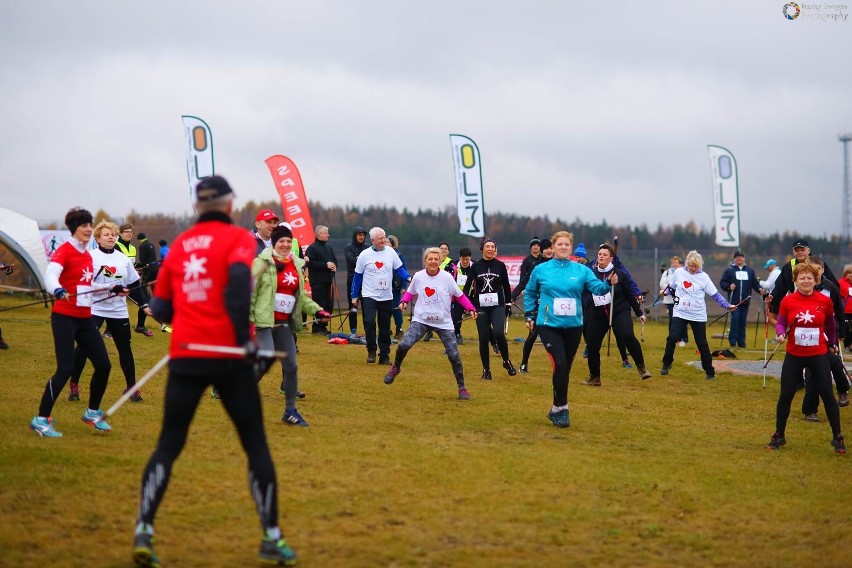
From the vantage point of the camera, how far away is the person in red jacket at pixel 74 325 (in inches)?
336

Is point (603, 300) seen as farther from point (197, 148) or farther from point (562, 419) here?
point (197, 148)

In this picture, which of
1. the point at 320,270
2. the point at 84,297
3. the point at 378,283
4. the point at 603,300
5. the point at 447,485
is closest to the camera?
the point at 447,485

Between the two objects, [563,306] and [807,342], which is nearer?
[807,342]

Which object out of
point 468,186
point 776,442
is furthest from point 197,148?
point 776,442

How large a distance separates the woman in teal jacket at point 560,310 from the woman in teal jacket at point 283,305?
2524 millimetres

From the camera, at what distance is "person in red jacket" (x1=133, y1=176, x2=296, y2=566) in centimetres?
511

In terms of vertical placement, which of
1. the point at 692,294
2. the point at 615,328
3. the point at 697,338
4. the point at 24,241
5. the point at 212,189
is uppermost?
the point at 24,241

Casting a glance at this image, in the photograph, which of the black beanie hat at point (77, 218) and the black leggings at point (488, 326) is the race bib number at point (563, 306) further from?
the black beanie hat at point (77, 218)

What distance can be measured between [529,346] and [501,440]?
6.12 m

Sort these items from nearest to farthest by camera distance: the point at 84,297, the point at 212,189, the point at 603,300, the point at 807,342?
the point at 212,189 < the point at 84,297 < the point at 807,342 < the point at 603,300

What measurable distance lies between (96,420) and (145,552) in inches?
161

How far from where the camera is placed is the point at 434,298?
39.5ft

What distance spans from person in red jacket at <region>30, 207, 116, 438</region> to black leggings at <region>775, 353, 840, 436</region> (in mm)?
6752

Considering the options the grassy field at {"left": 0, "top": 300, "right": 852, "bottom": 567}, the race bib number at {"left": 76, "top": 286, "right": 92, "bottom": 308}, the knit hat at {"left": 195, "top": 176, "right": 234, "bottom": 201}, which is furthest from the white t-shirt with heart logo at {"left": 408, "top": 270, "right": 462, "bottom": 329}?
the knit hat at {"left": 195, "top": 176, "right": 234, "bottom": 201}
